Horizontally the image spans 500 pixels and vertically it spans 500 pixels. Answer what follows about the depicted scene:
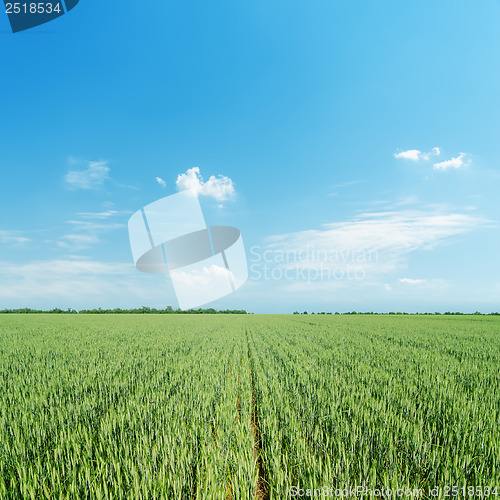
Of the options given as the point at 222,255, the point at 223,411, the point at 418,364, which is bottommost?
the point at 418,364

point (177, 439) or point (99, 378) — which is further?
point (99, 378)

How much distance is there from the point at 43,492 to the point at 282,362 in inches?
271

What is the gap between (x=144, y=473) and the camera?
A: 9.14 feet

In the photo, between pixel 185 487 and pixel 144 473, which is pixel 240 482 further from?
pixel 144 473

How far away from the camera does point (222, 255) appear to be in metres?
14.6

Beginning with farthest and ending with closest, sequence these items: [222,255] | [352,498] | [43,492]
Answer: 1. [222,255]
2. [43,492]
3. [352,498]

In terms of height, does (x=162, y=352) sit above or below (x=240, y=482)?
below

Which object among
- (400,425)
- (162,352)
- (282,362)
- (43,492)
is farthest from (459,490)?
(162,352)

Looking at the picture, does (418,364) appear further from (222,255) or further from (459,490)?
(222,255)

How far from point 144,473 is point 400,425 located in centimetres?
324

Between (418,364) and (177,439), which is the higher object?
(177,439)

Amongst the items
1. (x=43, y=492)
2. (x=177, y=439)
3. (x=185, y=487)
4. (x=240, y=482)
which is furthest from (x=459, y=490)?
(x=43, y=492)

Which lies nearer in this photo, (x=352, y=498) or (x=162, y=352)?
(x=352, y=498)

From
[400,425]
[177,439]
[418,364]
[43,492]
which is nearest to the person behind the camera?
[43,492]
